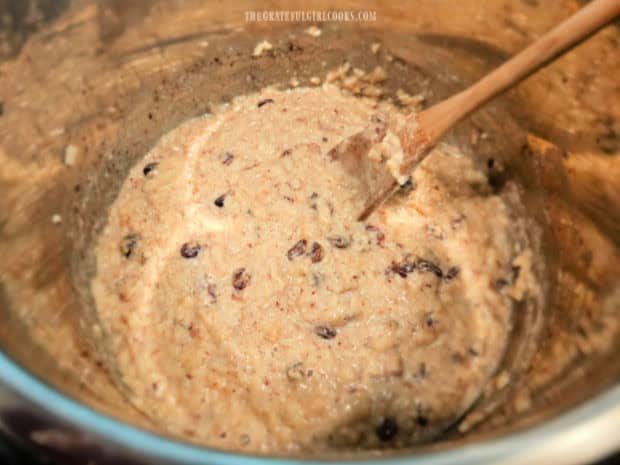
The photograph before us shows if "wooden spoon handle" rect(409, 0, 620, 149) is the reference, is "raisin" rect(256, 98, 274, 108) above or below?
below

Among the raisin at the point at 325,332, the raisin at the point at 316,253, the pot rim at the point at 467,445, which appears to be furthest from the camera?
the raisin at the point at 316,253

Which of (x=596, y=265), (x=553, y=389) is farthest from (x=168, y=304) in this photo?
(x=596, y=265)

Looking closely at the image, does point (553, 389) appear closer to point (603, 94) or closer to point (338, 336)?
point (338, 336)

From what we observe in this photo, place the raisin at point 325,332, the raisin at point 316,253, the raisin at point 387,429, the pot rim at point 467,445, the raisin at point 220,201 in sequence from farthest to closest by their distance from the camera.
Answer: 1. the raisin at point 220,201
2. the raisin at point 316,253
3. the raisin at point 325,332
4. the raisin at point 387,429
5. the pot rim at point 467,445

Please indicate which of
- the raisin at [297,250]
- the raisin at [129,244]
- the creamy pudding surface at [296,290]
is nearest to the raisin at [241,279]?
the creamy pudding surface at [296,290]

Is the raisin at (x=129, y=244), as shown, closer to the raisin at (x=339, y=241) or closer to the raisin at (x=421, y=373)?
the raisin at (x=339, y=241)

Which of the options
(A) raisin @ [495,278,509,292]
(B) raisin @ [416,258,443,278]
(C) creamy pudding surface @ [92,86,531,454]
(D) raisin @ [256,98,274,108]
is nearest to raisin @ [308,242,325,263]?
(C) creamy pudding surface @ [92,86,531,454]

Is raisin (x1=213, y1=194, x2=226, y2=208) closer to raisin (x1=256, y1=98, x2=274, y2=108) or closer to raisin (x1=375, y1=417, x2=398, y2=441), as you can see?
raisin (x1=256, y1=98, x2=274, y2=108)
